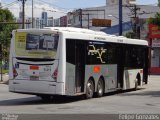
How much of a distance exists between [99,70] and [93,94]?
1.23 m

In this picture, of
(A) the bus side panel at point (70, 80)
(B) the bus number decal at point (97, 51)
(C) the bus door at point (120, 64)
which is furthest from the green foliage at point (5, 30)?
(A) the bus side panel at point (70, 80)

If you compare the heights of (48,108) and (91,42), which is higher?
(91,42)

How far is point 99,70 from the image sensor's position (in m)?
25.0

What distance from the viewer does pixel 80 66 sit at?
2294 cm

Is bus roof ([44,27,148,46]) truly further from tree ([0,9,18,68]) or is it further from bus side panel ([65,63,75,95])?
tree ([0,9,18,68])

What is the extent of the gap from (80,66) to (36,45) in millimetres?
2395

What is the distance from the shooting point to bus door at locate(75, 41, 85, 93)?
2261 cm

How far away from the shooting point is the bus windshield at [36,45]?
845 inches

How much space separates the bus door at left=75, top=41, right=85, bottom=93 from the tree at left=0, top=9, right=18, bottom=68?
2979 cm

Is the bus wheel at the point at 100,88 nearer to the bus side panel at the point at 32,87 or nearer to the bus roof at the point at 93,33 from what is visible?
the bus roof at the point at 93,33

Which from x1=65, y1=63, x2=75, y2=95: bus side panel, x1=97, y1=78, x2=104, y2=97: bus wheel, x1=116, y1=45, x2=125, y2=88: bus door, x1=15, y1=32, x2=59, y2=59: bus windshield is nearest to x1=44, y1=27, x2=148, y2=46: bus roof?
x1=116, y1=45, x2=125, y2=88: bus door

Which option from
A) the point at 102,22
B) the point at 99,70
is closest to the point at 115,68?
the point at 99,70

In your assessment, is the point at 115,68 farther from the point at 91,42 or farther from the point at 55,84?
the point at 55,84

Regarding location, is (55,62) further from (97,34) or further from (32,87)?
(97,34)
